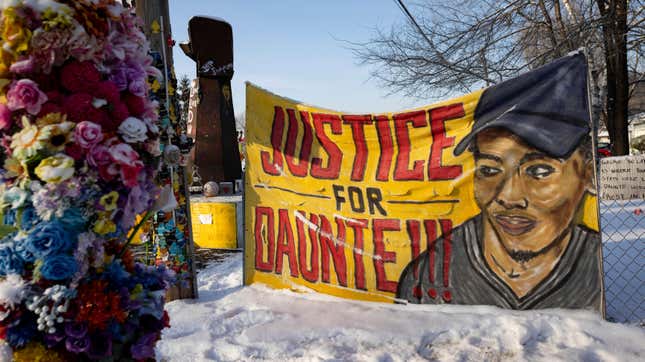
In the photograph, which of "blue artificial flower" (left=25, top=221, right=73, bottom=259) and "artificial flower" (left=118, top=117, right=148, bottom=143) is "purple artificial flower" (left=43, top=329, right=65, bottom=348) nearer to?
"blue artificial flower" (left=25, top=221, right=73, bottom=259)

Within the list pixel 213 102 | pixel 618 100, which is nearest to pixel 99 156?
pixel 213 102

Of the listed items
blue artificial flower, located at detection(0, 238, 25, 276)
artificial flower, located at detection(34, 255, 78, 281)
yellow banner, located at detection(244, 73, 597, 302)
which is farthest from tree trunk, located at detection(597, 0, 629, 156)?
blue artificial flower, located at detection(0, 238, 25, 276)

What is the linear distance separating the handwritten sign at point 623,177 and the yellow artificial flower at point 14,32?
28.9 feet

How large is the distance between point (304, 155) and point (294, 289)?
1.44 metres

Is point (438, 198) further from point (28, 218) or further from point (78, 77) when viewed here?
point (28, 218)

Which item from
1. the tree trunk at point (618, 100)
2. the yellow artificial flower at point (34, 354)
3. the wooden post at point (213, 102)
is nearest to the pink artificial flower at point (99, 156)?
the yellow artificial flower at point (34, 354)

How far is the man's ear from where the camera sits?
3.55m

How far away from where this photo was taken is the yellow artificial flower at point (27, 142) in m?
1.84

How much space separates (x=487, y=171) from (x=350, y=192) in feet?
4.37

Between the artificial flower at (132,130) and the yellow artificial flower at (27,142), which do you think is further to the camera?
the artificial flower at (132,130)

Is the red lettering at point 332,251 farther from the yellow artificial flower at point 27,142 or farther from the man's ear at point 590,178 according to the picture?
the yellow artificial flower at point 27,142

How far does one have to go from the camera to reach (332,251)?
460 centimetres

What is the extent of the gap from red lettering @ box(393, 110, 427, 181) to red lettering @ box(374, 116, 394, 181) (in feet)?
0.26

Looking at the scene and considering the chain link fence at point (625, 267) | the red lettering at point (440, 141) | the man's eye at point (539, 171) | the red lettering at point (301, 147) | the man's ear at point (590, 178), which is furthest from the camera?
the red lettering at point (301, 147)
